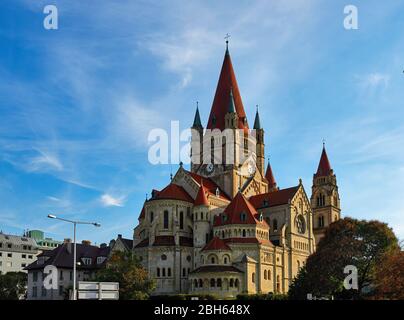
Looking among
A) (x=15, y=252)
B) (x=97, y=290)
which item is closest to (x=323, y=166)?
(x=15, y=252)

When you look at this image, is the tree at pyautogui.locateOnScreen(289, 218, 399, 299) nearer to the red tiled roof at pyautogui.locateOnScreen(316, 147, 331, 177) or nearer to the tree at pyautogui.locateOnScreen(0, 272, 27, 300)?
the tree at pyautogui.locateOnScreen(0, 272, 27, 300)

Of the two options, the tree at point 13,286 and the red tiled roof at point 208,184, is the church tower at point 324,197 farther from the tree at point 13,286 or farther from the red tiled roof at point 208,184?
the tree at point 13,286

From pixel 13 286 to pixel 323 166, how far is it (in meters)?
76.5

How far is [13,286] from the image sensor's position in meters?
106

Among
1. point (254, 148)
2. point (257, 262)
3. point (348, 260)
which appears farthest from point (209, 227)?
point (348, 260)

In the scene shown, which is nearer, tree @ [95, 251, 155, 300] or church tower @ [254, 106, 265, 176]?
tree @ [95, 251, 155, 300]

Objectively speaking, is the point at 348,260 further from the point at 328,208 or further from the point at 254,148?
the point at 328,208

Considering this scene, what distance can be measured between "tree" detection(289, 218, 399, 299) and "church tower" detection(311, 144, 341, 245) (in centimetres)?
5569

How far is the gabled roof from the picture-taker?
317ft

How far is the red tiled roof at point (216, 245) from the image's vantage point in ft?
305

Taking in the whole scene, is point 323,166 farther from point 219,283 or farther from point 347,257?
point 347,257

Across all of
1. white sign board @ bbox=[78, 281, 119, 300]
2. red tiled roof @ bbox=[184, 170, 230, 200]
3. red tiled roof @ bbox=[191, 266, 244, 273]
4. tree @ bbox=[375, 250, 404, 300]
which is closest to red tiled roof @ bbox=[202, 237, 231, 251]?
red tiled roof @ bbox=[191, 266, 244, 273]

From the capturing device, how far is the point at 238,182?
369 ft
